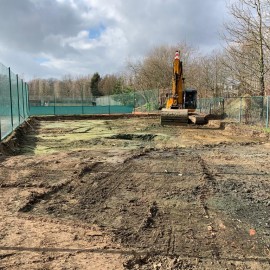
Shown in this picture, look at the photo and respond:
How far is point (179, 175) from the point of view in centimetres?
786

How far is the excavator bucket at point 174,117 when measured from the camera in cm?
2256

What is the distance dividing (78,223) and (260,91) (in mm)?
22269

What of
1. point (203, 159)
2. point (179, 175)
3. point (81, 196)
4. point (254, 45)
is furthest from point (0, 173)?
point (254, 45)

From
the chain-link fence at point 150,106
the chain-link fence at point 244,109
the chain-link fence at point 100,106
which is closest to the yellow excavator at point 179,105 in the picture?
the chain-link fence at point 244,109

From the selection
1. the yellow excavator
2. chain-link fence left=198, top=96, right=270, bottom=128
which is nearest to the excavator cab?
the yellow excavator

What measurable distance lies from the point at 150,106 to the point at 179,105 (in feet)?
66.4

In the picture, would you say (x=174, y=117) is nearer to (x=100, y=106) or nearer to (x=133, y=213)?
(x=133, y=213)

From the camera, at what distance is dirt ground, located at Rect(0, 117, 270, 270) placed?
3738 mm

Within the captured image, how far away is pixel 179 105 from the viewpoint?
81.4ft

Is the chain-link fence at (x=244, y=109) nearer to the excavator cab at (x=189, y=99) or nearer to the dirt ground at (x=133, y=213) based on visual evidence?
the excavator cab at (x=189, y=99)

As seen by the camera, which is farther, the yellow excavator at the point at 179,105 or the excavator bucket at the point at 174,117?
the yellow excavator at the point at 179,105

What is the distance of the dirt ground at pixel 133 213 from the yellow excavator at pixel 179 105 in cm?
1272

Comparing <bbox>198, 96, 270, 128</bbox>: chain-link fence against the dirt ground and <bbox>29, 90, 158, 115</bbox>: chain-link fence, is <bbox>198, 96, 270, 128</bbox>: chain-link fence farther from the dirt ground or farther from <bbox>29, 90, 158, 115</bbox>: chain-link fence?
<bbox>29, 90, 158, 115</bbox>: chain-link fence

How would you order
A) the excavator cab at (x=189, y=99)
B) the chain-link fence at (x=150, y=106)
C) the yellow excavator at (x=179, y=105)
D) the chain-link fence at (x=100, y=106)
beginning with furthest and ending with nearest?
1. the chain-link fence at (x=100, y=106)
2. the excavator cab at (x=189, y=99)
3. the yellow excavator at (x=179, y=105)
4. the chain-link fence at (x=150, y=106)
